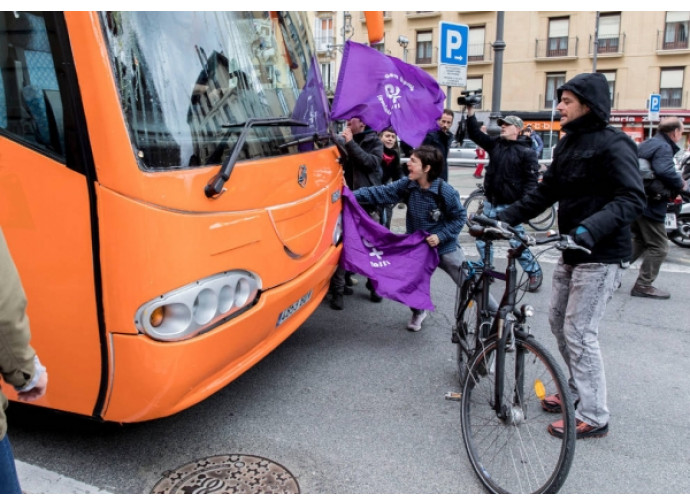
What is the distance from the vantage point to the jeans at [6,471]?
1.83 m

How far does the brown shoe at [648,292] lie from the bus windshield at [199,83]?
3.99 metres

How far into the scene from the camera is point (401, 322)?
5168 millimetres

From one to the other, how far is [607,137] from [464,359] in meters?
1.62

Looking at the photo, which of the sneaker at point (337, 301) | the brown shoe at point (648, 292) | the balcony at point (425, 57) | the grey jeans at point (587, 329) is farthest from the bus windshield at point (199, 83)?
the balcony at point (425, 57)

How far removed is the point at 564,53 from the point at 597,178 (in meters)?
39.0

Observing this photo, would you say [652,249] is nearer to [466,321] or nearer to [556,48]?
[466,321]

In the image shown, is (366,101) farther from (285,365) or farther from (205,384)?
(205,384)

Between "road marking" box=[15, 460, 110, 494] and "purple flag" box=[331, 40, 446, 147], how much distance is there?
3.04 m

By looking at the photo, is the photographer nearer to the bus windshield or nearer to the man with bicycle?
the man with bicycle

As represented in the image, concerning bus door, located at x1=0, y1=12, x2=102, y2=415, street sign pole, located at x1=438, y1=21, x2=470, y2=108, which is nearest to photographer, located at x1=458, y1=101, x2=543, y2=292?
street sign pole, located at x1=438, y1=21, x2=470, y2=108

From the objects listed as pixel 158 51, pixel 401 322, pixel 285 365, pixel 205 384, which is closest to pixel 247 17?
pixel 158 51

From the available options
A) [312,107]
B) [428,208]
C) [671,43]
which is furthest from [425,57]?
[312,107]

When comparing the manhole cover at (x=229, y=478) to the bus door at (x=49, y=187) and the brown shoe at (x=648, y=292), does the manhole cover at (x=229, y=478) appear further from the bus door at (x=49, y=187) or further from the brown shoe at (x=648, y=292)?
the brown shoe at (x=648, y=292)

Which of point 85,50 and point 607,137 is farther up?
point 85,50
